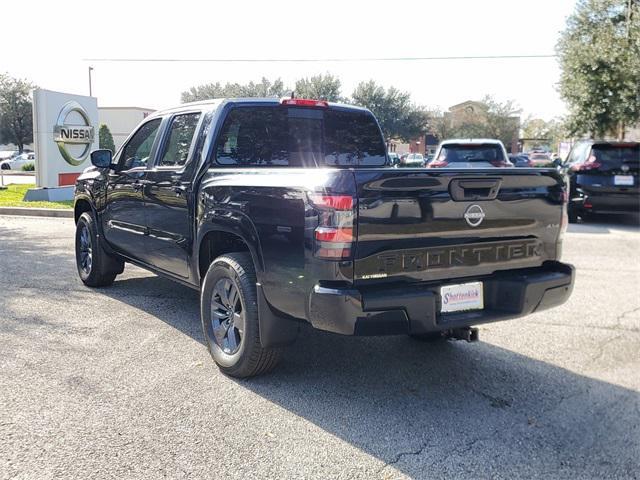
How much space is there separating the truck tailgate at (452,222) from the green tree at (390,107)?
53374 mm

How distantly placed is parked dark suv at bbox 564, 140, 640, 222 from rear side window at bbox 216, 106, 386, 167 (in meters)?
8.27

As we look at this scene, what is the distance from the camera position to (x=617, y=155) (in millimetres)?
12133

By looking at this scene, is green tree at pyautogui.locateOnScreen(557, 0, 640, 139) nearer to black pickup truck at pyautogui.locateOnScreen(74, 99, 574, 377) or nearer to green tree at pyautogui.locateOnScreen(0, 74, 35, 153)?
black pickup truck at pyautogui.locateOnScreen(74, 99, 574, 377)

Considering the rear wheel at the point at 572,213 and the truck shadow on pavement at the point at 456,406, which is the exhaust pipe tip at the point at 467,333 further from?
the rear wheel at the point at 572,213

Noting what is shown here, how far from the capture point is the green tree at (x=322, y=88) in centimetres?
5412

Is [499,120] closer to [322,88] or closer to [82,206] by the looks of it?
[322,88]

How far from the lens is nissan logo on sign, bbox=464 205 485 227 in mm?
3670

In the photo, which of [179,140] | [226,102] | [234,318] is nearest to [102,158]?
[179,140]

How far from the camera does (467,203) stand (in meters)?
3.67

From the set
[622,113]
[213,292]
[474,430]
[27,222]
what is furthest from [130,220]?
[622,113]

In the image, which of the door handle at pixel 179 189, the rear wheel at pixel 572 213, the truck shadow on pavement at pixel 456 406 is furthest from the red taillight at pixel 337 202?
the rear wheel at pixel 572 213


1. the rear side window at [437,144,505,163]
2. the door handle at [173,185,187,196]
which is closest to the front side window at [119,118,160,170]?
the door handle at [173,185,187,196]

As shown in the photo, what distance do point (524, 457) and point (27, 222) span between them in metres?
12.7

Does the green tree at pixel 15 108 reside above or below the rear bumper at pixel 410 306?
above
